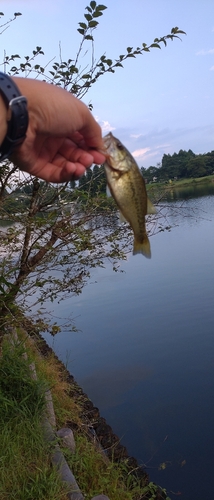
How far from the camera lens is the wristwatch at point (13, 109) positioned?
A: 133 centimetres

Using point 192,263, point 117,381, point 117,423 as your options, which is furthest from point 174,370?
point 192,263

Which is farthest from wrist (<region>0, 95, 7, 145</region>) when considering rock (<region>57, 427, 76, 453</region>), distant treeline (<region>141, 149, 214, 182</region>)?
rock (<region>57, 427, 76, 453</region>)

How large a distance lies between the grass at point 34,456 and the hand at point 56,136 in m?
2.79

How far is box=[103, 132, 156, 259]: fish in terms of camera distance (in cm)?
168

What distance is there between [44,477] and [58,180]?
283cm

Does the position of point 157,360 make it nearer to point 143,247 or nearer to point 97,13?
point 97,13

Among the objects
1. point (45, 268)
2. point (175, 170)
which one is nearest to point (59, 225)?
point (45, 268)

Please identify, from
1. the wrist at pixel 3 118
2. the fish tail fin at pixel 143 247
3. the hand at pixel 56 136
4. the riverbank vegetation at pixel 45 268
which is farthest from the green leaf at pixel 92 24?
the wrist at pixel 3 118

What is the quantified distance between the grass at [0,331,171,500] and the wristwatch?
2989 millimetres

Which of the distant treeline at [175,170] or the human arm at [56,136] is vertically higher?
the distant treeline at [175,170]

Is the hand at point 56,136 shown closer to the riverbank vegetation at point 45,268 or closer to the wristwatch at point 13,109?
the wristwatch at point 13,109

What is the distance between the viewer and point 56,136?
5.17 ft

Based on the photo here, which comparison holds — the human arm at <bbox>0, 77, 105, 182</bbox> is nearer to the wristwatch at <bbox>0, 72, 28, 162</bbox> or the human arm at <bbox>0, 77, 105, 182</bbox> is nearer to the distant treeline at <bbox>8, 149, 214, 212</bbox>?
the wristwatch at <bbox>0, 72, 28, 162</bbox>

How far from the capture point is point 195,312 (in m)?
10.9
